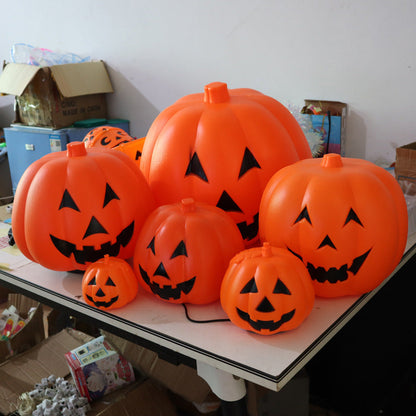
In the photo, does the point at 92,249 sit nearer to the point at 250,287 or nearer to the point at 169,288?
the point at 169,288

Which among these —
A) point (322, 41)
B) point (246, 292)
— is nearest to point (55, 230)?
point (246, 292)

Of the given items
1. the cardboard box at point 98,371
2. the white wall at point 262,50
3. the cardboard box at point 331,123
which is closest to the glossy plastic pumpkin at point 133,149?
the cardboard box at point 98,371

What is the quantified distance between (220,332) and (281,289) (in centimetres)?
16

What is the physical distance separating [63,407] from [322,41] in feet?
5.86

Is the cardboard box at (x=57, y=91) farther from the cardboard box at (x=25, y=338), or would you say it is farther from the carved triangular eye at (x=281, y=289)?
the carved triangular eye at (x=281, y=289)

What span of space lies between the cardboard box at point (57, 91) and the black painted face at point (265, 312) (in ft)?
7.22

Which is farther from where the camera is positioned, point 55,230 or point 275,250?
point 55,230

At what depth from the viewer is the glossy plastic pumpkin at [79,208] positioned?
1.08 meters

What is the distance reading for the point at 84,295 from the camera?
3.51 feet

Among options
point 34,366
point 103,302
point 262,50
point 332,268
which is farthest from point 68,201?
point 262,50

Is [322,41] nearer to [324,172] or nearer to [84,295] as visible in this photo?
[324,172]

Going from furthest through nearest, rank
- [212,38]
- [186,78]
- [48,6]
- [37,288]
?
[48,6]
[186,78]
[212,38]
[37,288]

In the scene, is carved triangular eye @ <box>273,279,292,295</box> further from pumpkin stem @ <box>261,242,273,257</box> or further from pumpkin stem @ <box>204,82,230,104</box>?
pumpkin stem @ <box>204,82,230,104</box>

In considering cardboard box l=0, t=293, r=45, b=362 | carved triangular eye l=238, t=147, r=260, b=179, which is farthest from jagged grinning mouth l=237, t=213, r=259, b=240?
cardboard box l=0, t=293, r=45, b=362
